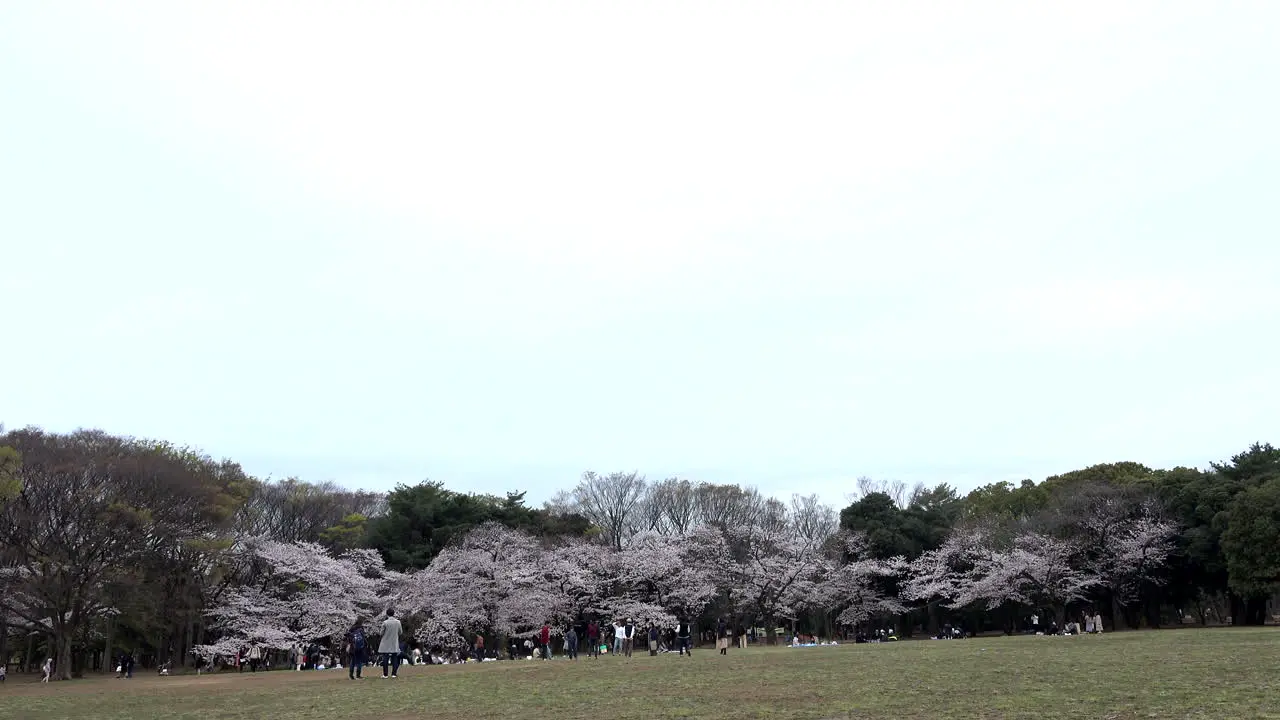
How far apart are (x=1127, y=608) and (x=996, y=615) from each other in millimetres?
8341

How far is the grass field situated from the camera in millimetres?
12320

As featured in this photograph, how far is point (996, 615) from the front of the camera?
201 feet

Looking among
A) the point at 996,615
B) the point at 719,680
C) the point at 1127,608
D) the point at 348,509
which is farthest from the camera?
the point at 348,509

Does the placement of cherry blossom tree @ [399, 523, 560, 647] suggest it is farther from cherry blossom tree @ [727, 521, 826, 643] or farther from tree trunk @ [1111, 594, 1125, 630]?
tree trunk @ [1111, 594, 1125, 630]

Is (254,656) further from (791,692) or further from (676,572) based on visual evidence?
(791,692)

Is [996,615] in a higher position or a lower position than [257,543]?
lower

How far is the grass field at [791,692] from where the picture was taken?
12.3 meters

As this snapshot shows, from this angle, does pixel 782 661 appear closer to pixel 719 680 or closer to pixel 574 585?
pixel 719 680

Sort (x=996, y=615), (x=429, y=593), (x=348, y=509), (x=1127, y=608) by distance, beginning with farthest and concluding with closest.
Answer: (x=348, y=509), (x=996, y=615), (x=1127, y=608), (x=429, y=593)

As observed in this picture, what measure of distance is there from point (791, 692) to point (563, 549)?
42.0 m

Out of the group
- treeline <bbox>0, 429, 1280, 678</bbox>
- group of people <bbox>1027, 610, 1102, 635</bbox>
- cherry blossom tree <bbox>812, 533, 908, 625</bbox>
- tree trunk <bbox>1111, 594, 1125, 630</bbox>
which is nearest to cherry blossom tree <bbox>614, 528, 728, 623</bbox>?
treeline <bbox>0, 429, 1280, 678</bbox>

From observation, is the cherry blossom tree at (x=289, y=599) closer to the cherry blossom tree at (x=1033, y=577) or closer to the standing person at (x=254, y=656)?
the standing person at (x=254, y=656)

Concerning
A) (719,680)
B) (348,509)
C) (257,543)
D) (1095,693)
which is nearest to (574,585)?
(257,543)

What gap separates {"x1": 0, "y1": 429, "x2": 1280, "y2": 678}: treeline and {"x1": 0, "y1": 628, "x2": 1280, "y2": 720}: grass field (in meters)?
13.9
